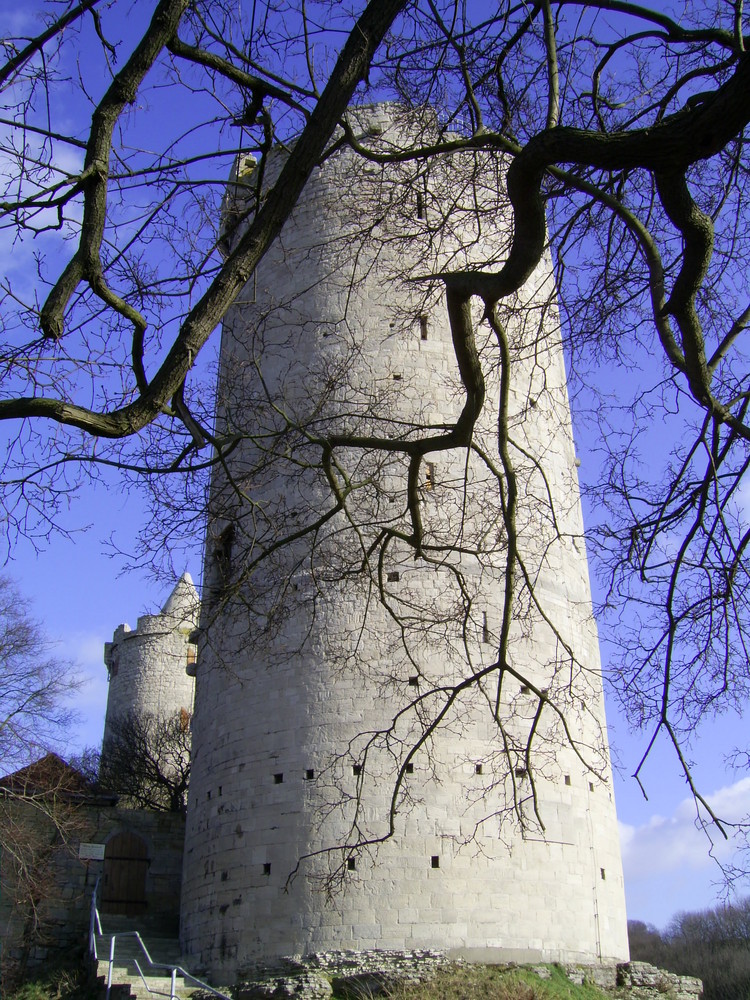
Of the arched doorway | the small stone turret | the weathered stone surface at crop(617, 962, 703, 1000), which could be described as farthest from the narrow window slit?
the small stone turret

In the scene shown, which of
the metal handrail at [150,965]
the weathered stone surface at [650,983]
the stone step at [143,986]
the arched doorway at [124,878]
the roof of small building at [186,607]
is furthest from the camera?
the arched doorway at [124,878]

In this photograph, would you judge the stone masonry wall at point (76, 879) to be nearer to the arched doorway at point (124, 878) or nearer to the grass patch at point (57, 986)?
the arched doorway at point (124, 878)

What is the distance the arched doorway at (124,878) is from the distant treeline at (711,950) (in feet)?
46.5

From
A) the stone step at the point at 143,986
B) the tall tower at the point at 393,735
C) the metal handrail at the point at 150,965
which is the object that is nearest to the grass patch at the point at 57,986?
the metal handrail at the point at 150,965

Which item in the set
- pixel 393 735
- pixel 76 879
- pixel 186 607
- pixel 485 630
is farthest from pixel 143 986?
pixel 186 607

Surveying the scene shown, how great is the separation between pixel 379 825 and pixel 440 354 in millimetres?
5701

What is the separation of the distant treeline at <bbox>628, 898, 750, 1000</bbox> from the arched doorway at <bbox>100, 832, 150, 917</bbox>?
14.2 meters

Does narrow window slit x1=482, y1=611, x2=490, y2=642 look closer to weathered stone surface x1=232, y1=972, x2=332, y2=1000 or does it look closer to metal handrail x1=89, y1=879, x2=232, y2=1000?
weathered stone surface x1=232, y1=972, x2=332, y2=1000

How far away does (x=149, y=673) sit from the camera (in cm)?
2609

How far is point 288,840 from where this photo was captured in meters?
10.7

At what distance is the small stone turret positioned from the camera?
2550 centimetres

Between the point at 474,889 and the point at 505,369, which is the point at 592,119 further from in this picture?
the point at 474,889

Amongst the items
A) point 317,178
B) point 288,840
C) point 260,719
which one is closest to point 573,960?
point 288,840

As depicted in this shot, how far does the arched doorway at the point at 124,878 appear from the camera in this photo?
14.8m
